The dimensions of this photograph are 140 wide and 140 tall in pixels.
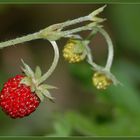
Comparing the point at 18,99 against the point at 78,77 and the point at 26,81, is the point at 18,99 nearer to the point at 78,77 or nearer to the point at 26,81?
the point at 26,81

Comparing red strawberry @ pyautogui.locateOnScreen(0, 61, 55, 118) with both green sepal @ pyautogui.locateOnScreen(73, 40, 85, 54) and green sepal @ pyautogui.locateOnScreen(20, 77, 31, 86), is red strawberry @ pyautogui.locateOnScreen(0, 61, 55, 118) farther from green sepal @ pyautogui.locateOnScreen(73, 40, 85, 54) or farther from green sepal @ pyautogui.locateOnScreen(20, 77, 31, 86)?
green sepal @ pyautogui.locateOnScreen(73, 40, 85, 54)

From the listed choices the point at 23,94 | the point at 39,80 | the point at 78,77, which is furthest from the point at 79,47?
the point at 78,77

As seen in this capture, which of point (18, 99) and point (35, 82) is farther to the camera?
point (18, 99)

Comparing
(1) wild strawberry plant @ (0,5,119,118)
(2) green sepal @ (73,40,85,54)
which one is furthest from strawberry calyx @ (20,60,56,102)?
(2) green sepal @ (73,40,85,54)

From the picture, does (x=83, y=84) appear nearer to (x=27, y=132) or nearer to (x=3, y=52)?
(x=27, y=132)

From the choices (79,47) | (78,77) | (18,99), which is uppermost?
(79,47)
